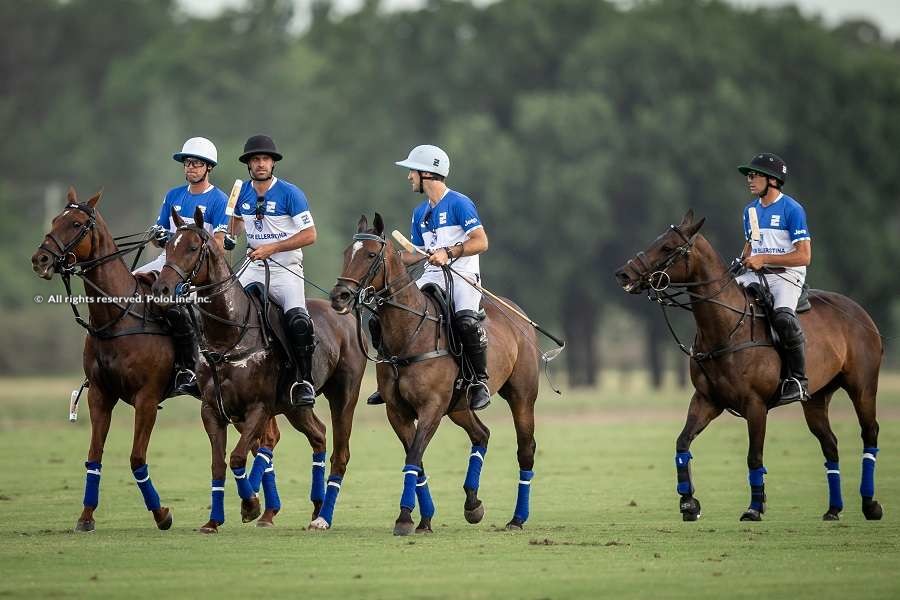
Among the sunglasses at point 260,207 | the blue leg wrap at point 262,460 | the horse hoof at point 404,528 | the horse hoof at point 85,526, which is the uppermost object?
the sunglasses at point 260,207

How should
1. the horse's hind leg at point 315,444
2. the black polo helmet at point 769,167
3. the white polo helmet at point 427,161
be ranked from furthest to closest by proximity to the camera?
the black polo helmet at point 769,167 → the horse's hind leg at point 315,444 → the white polo helmet at point 427,161

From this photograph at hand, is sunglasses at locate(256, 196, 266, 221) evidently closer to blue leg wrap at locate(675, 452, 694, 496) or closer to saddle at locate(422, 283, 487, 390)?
saddle at locate(422, 283, 487, 390)

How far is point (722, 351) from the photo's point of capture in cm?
1477

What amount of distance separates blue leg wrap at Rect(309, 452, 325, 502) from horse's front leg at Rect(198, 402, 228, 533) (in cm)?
125

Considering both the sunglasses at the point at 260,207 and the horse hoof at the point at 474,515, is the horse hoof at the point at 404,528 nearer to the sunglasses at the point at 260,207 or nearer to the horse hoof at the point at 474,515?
the horse hoof at the point at 474,515

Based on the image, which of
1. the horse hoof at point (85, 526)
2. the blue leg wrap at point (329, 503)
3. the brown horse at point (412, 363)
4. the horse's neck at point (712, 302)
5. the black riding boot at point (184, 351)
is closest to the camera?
the brown horse at point (412, 363)

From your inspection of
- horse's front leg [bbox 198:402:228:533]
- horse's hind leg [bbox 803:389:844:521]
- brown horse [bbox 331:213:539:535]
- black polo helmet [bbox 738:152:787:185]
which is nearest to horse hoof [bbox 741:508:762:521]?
horse's hind leg [bbox 803:389:844:521]

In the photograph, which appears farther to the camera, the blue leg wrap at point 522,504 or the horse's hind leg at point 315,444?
the horse's hind leg at point 315,444

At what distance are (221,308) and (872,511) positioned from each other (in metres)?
6.46

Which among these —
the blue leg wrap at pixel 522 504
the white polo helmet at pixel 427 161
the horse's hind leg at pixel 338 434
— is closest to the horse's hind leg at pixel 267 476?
the horse's hind leg at pixel 338 434

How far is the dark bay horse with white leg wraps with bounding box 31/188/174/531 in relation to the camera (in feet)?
45.3

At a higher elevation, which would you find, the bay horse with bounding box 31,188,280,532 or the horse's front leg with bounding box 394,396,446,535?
the bay horse with bounding box 31,188,280,532

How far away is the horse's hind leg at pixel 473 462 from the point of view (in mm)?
14383

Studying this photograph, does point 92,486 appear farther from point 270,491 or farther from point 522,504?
point 522,504
